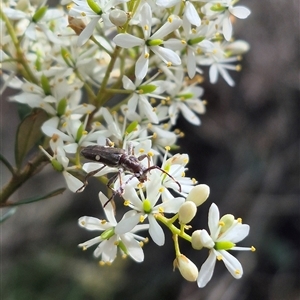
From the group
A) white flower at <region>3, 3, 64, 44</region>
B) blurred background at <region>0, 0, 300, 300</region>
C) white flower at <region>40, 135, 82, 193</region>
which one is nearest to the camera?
white flower at <region>40, 135, 82, 193</region>

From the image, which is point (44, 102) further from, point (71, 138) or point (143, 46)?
point (143, 46)

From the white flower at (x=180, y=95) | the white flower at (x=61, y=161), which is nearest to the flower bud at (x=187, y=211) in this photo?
the white flower at (x=61, y=161)

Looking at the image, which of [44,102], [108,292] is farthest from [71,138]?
[108,292]

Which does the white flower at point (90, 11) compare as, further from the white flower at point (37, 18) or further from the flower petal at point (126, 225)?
the flower petal at point (126, 225)

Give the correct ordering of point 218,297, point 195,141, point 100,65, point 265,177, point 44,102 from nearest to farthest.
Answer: point 44,102 → point 100,65 → point 218,297 → point 265,177 → point 195,141

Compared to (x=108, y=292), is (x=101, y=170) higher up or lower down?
higher up

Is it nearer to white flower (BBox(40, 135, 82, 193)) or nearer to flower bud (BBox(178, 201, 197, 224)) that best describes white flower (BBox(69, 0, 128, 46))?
white flower (BBox(40, 135, 82, 193))

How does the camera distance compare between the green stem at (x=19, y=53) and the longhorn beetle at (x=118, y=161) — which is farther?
the green stem at (x=19, y=53)

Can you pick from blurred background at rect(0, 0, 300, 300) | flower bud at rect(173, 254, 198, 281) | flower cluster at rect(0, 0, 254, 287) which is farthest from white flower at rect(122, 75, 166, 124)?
blurred background at rect(0, 0, 300, 300)
